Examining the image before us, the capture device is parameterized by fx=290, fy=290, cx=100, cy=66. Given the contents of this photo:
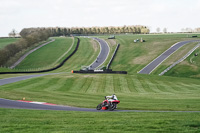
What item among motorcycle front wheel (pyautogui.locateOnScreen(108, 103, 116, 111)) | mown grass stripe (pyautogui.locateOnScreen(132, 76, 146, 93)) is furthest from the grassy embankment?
motorcycle front wheel (pyautogui.locateOnScreen(108, 103, 116, 111))

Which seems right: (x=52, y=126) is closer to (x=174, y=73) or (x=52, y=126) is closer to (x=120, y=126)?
(x=120, y=126)

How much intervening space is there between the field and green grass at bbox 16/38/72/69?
794 cm

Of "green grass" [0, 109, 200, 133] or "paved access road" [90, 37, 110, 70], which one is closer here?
"green grass" [0, 109, 200, 133]

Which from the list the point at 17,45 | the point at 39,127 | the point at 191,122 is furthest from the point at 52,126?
the point at 17,45

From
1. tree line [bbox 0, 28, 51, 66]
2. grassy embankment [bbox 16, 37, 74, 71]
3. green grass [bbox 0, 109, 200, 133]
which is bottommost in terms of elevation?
grassy embankment [bbox 16, 37, 74, 71]

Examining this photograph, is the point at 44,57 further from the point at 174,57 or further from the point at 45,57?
the point at 174,57

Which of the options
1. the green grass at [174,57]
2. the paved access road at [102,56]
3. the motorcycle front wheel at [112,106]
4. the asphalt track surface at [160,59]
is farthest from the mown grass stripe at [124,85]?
the paved access road at [102,56]

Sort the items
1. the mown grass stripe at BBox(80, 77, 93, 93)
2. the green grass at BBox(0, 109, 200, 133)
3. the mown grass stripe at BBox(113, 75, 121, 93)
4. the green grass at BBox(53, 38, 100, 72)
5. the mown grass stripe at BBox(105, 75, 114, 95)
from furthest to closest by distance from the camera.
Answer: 1. the green grass at BBox(53, 38, 100, 72)
2. the mown grass stripe at BBox(80, 77, 93, 93)
3. the mown grass stripe at BBox(113, 75, 121, 93)
4. the mown grass stripe at BBox(105, 75, 114, 95)
5. the green grass at BBox(0, 109, 200, 133)

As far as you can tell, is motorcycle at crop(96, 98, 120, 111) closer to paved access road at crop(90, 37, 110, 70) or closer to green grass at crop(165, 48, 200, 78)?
green grass at crop(165, 48, 200, 78)

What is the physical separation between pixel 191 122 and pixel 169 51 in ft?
289

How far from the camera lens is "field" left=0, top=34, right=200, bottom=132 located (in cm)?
1594

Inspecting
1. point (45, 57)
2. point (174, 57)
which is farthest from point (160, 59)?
point (45, 57)

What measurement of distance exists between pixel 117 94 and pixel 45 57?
84.7 m

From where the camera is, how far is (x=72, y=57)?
114875mm
